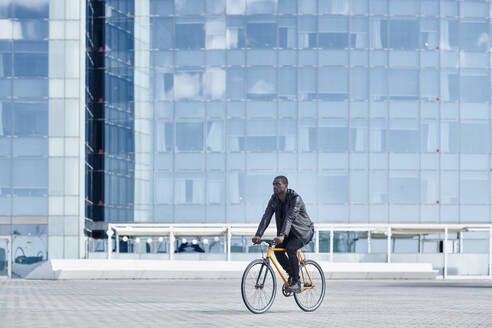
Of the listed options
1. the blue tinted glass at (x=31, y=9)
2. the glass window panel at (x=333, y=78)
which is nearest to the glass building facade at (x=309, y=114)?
the glass window panel at (x=333, y=78)

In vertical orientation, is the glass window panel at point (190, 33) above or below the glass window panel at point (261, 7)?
below

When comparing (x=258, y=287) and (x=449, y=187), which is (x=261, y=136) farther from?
(x=258, y=287)

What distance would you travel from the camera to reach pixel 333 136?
163ft

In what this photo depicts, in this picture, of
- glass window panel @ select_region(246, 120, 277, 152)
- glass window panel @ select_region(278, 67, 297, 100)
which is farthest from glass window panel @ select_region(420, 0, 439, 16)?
glass window panel @ select_region(246, 120, 277, 152)

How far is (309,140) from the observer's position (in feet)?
163

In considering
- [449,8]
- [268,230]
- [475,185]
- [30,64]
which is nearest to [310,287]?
[30,64]

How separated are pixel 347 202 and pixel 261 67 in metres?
7.71

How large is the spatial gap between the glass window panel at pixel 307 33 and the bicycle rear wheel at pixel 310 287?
36.9 m

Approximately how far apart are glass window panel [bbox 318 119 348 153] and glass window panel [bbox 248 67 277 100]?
288cm

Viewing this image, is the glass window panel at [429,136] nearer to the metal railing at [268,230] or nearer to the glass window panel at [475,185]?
the glass window panel at [475,185]

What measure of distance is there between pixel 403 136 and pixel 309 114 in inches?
183

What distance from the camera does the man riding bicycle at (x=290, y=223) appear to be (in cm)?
1250

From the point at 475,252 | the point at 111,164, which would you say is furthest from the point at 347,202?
the point at 111,164

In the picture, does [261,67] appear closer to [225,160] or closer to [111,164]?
[225,160]
